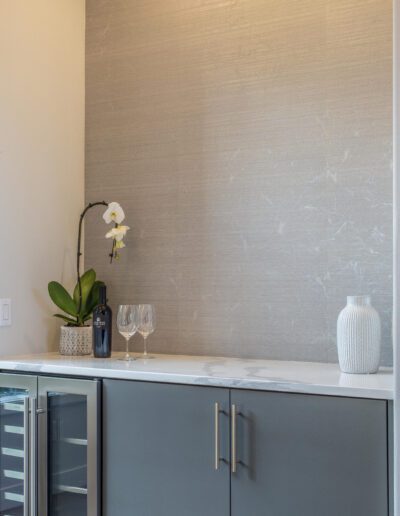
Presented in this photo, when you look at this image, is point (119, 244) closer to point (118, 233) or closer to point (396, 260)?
point (118, 233)

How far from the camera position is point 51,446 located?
2688 mm

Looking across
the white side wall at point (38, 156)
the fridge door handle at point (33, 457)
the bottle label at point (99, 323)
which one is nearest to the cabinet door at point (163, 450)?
the fridge door handle at point (33, 457)

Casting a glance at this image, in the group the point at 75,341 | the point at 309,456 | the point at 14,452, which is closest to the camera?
the point at 309,456

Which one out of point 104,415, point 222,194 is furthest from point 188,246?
point 104,415

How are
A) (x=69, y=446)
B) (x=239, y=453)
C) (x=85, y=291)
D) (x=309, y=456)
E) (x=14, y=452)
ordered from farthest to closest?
1. (x=85, y=291)
2. (x=14, y=452)
3. (x=69, y=446)
4. (x=239, y=453)
5. (x=309, y=456)

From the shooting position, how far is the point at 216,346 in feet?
9.73

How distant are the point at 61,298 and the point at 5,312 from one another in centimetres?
26

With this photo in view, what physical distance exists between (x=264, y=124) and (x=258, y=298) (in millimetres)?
695

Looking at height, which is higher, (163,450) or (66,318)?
(66,318)

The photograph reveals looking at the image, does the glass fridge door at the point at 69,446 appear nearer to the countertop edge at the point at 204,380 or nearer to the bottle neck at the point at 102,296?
the countertop edge at the point at 204,380

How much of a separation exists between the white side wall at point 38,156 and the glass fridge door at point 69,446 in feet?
1.34

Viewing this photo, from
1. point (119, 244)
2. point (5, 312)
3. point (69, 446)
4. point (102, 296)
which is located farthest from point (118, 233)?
point (69, 446)

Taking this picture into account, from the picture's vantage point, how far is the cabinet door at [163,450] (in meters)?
2.33

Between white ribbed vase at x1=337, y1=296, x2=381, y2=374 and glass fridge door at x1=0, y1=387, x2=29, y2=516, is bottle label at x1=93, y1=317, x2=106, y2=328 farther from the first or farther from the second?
white ribbed vase at x1=337, y1=296, x2=381, y2=374
